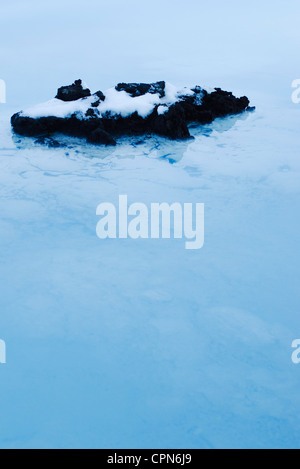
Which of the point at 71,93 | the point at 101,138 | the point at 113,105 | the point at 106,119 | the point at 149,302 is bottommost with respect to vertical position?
the point at 149,302

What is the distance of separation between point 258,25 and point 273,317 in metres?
13.7

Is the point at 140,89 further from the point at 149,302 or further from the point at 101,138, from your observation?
the point at 149,302

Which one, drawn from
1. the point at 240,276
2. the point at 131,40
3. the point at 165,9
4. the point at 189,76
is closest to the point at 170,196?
the point at 240,276

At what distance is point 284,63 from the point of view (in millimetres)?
9859

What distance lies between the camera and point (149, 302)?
2.99 m

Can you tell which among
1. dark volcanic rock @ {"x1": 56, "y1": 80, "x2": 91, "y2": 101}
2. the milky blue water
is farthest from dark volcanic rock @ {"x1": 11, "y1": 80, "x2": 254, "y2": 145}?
the milky blue water

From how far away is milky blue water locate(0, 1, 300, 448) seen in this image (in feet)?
7.39

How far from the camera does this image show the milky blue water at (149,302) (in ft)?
7.39

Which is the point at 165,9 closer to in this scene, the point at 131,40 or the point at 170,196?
the point at 131,40

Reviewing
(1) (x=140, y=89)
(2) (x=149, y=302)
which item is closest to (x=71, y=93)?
(1) (x=140, y=89)

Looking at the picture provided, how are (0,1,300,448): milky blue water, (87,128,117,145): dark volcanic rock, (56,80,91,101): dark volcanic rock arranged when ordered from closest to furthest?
(0,1,300,448): milky blue water, (87,128,117,145): dark volcanic rock, (56,80,91,101): dark volcanic rock

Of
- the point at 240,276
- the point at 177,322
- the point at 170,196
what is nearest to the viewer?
the point at 177,322

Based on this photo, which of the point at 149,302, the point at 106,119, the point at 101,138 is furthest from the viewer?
the point at 106,119

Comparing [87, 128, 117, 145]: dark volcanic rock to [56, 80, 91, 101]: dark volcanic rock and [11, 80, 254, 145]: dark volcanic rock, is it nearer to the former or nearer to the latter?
[11, 80, 254, 145]: dark volcanic rock
